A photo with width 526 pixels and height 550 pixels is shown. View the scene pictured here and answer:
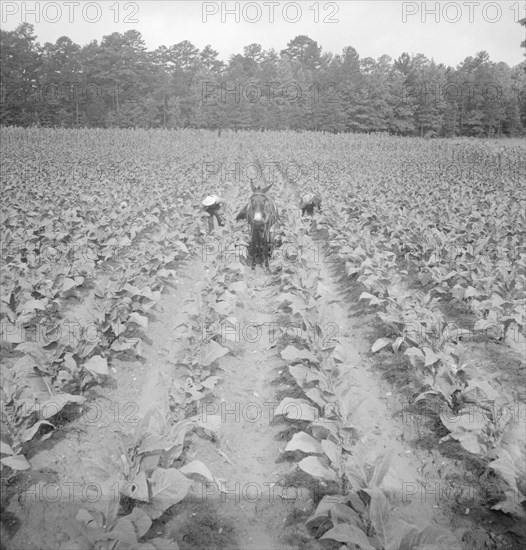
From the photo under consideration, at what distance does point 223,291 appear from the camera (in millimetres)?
6980

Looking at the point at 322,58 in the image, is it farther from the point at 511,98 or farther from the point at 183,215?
the point at 183,215

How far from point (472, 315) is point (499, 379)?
174 centimetres

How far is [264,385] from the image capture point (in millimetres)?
5340

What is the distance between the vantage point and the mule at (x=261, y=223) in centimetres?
848

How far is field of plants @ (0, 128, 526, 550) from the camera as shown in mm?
3268

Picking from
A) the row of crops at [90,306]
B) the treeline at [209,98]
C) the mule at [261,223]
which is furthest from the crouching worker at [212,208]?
the treeline at [209,98]

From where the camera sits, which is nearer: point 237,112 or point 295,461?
point 295,461

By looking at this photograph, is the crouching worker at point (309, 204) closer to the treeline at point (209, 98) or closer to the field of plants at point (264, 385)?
the field of plants at point (264, 385)

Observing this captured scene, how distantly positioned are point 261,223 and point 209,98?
46934 mm

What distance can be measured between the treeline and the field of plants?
142 ft

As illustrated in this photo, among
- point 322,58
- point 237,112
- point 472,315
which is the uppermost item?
Result: point 322,58

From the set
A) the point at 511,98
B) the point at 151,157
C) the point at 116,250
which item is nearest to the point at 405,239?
the point at 116,250

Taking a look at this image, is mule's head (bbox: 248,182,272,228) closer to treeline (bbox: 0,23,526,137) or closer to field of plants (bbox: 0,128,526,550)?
field of plants (bbox: 0,128,526,550)

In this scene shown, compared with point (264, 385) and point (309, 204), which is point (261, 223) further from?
point (309, 204)
